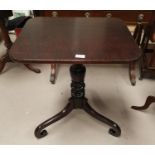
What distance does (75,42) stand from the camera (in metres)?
0.95

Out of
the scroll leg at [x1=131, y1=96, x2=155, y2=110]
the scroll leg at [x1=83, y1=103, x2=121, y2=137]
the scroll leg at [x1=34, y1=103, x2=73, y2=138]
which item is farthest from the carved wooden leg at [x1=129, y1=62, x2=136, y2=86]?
the scroll leg at [x1=34, y1=103, x2=73, y2=138]

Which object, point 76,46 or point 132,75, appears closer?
point 76,46

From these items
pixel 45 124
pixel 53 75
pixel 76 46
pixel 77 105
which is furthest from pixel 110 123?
pixel 53 75

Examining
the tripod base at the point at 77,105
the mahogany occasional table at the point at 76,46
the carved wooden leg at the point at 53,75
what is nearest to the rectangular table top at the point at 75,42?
the mahogany occasional table at the point at 76,46

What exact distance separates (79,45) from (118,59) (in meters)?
0.22

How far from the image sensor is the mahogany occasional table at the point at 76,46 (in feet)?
2.68

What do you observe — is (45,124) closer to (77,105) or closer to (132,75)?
(77,105)

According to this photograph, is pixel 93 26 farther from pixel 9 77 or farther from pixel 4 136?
pixel 9 77

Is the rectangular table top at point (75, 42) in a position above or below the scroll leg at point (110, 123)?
above

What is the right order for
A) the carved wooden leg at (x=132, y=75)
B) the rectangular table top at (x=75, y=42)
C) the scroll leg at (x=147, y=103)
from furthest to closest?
1. the carved wooden leg at (x=132, y=75)
2. the scroll leg at (x=147, y=103)
3. the rectangular table top at (x=75, y=42)

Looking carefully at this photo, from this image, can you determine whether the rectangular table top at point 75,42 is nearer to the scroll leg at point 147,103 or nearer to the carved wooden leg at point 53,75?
the scroll leg at point 147,103

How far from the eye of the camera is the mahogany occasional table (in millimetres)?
817

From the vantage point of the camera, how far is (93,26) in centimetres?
114

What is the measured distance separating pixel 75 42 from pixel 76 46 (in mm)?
47
